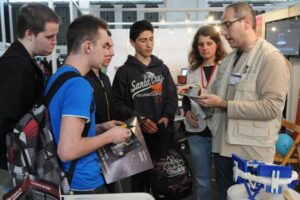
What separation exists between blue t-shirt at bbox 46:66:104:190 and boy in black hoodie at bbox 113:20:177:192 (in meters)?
0.91

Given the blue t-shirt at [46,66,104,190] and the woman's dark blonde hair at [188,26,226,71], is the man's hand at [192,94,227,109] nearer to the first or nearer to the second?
the blue t-shirt at [46,66,104,190]

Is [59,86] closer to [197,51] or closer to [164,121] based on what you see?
[164,121]

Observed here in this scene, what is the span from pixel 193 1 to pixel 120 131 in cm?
908

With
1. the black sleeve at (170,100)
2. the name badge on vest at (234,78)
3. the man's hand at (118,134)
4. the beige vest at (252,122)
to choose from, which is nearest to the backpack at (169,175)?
the black sleeve at (170,100)

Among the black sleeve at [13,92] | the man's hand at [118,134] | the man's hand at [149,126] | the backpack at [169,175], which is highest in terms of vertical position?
the black sleeve at [13,92]

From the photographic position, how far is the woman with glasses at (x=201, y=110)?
6.77 feet

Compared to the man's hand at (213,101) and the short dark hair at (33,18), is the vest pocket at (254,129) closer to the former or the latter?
the man's hand at (213,101)

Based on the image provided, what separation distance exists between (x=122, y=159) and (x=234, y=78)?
2.30 ft

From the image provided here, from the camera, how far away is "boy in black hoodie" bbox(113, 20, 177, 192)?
212 cm

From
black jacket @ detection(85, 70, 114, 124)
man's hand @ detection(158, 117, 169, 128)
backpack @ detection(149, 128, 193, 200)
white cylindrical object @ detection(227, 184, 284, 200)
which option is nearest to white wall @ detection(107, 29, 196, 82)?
man's hand @ detection(158, 117, 169, 128)

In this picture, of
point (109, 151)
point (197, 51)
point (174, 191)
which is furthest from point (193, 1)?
point (109, 151)

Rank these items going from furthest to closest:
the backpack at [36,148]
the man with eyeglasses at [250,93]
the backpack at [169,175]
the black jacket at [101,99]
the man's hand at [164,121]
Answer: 1. the man's hand at [164,121]
2. the backpack at [169,175]
3. the black jacket at [101,99]
4. the man with eyeglasses at [250,93]
5. the backpack at [36,148]

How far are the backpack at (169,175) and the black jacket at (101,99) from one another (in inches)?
18.5

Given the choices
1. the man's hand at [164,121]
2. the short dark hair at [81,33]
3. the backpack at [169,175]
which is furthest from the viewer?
the man's hand at [164,121]
